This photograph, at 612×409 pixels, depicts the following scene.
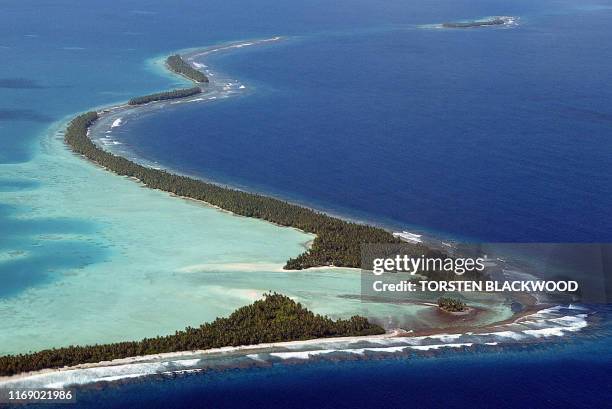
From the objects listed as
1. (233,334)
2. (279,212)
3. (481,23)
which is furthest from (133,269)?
(481,23)

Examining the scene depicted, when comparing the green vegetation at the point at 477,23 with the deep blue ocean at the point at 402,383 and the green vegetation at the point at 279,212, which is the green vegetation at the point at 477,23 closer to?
the green vegetation at the point at 279,212

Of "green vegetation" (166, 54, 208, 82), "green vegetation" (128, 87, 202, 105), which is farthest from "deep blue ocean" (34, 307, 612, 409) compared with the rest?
"green vegetation" (166, 54, 208, 82)

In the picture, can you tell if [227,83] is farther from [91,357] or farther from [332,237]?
[91,357]

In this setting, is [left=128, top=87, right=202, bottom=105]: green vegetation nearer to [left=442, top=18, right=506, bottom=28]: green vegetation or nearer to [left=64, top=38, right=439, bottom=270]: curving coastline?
[left=64, top=38, right=439, bottom=270]: curving coastline

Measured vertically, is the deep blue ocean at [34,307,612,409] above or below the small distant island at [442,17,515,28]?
below

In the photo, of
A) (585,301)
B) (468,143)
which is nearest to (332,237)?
(585,301)

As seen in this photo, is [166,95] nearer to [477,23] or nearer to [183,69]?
[183,69]

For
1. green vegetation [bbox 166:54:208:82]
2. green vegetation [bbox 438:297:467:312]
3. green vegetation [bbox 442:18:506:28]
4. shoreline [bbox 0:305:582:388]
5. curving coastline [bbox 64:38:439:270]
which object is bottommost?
shoreline [bbox 0:305:582:388]

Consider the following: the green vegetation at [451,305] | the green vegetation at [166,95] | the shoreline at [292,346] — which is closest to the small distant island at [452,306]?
the green vegetation at [451,305]
